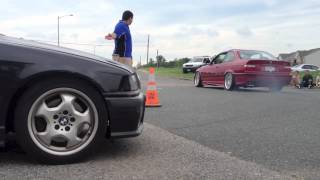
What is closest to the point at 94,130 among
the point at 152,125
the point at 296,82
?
the point at 152,125

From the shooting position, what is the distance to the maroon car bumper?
14.3 m

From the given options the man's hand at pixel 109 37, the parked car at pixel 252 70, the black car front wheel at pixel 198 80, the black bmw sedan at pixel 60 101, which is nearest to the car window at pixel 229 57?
the parked car at pixel 252 70

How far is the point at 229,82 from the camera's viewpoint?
15023 mm

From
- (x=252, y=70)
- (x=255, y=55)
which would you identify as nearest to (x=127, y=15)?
(x=252, y=70)

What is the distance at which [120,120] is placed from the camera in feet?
13.9

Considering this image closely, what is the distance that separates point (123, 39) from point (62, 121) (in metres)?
5.55

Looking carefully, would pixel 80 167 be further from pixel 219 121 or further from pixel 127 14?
pixel 127 14

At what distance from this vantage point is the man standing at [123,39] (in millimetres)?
9492

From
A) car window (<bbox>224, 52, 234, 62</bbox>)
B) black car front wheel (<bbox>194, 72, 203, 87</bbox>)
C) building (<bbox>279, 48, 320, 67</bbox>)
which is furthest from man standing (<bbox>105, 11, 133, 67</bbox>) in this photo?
building (<bbox>279, 48, 320, 67</bbox>)

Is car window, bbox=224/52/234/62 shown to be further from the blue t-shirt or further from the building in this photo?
the building

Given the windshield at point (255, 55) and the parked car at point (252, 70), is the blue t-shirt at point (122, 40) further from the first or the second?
the windshield at point (255, 55)

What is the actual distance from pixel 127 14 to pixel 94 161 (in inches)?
223

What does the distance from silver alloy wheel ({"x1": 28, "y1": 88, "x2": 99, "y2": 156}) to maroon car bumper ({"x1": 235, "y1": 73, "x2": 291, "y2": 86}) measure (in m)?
10.5

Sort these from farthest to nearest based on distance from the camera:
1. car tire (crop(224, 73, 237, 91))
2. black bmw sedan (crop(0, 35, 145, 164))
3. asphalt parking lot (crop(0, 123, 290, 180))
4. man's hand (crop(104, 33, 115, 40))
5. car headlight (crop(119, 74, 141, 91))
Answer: car tire (crop(224, 73, 237, 91)) < man's hand (crop(104, 33, 115, 40)) < car headlight (crop(119, 74, 141, 91)) < black bmw sedan (crop(0, 35, 145, 164)) < asphalt parking lot (crop(0, 123, 290, 180))
